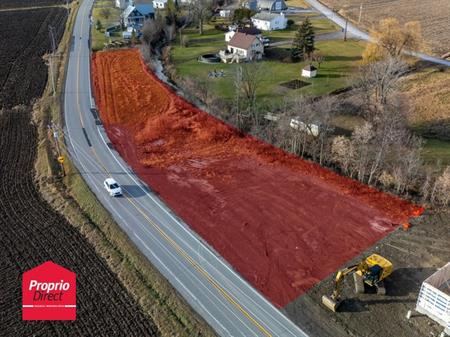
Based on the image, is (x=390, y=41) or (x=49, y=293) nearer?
(x=49, y=293)

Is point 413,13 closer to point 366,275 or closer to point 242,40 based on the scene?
point 242,40

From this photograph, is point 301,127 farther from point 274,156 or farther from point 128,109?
point 128,109

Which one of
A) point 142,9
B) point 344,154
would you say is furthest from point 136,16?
point 344,154

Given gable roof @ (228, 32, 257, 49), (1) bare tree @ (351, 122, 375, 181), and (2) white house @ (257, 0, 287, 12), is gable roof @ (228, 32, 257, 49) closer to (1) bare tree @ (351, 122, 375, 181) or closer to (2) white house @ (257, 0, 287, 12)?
(2) white house @ (257, 0, 287, 12)

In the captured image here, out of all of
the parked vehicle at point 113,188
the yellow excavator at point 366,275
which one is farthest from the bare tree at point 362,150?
the parked vehicle at point 113,188

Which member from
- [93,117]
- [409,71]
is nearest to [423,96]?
[409,71]

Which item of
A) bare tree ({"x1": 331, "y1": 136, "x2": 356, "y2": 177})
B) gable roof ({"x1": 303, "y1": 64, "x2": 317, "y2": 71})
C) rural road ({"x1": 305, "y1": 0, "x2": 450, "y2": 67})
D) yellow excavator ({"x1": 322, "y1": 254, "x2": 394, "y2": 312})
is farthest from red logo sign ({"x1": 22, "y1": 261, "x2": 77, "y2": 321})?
rural road ({"x1": 305, "y1": 0, "x2": 450, "y2": 67})
